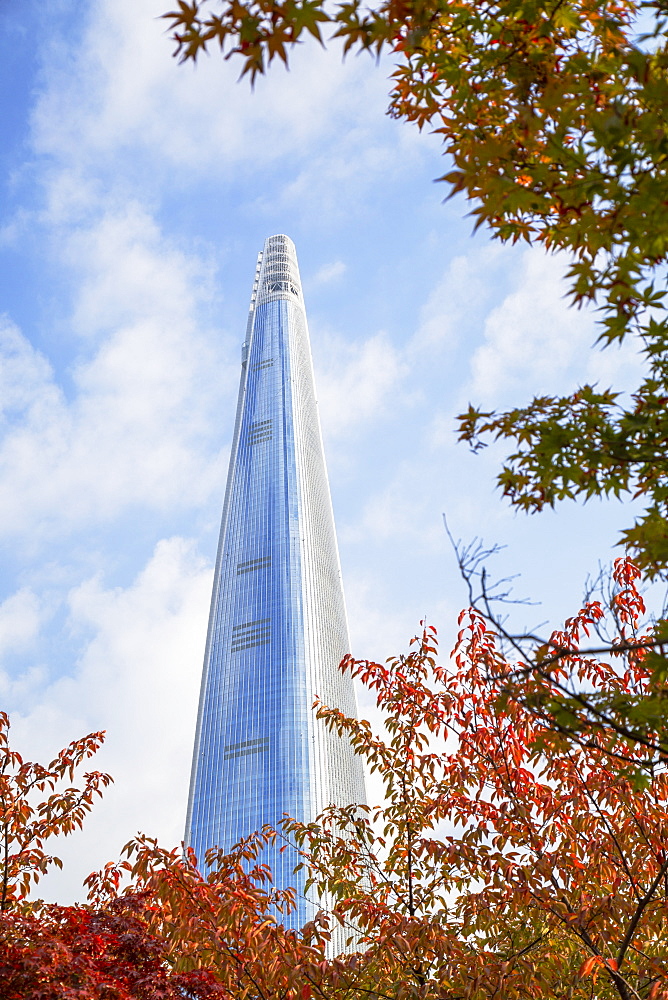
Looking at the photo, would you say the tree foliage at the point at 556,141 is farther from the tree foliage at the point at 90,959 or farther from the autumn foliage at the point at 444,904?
the tree foliage at the point at 90,959

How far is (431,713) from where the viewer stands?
743 cm

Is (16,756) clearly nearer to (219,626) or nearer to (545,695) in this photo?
(545,695)

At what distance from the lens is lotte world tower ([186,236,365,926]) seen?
80688 millimetres

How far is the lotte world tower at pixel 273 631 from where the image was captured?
265ft

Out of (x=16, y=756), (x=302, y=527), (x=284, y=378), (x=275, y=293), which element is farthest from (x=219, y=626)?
(x=16, y=756)

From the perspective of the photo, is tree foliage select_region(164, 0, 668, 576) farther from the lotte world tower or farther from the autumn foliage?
the lotte world tower

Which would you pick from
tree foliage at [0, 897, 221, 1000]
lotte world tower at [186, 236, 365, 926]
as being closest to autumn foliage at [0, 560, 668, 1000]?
tree foliage at [0, 897, 221, 1000]

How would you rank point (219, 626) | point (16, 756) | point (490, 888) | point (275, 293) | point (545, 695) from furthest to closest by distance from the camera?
point (275, 293), point (219, 626), point (16, 756), point (490, 888), point (545, 695)

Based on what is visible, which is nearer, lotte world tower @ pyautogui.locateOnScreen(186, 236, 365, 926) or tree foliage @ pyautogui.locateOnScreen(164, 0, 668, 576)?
tree foliage @ pyautogui.locateOnScreen(164, 0, 668, 576)

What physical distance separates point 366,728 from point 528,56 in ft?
19.6

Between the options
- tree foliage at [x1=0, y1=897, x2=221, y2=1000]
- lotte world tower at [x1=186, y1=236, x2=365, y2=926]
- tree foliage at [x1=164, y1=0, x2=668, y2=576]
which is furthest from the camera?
lotte world tower at [x1=186, y1=236, x2=365, y2=926]

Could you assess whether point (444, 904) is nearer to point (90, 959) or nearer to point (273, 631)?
point (90, 959)

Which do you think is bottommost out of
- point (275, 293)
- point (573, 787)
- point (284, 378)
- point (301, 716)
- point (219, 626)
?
point (573, 787)

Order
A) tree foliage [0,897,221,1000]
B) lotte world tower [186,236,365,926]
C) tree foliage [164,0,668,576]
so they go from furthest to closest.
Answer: lotte world tower [186,236,365,926] → tree foliage [0,897,221,1000] → tree foliage [164,0,668,576]
